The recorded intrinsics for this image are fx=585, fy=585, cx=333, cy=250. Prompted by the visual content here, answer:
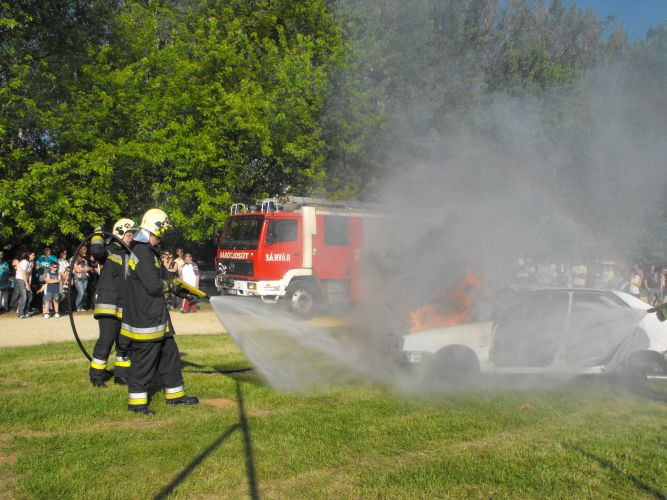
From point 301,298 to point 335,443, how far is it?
9752mm

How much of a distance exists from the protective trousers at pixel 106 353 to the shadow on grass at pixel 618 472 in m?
4.68

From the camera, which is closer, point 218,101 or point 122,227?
point 122,227

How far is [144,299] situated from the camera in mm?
5742

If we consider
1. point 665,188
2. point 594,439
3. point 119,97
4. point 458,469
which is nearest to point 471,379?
point 594,439

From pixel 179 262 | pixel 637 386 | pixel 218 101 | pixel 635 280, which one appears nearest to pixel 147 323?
pixel 637 386

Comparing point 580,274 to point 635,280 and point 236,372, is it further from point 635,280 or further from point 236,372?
point 236,372

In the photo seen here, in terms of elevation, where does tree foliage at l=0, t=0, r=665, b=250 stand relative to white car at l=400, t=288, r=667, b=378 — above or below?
above

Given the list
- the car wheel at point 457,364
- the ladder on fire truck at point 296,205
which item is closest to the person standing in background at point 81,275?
the ladder on fire truck at point 296,205

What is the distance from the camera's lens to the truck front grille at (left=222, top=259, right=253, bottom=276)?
46.5 ft

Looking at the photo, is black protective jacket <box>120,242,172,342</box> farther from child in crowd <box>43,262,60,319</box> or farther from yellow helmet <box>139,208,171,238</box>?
child in crowd <box>43,262,60,319</box>

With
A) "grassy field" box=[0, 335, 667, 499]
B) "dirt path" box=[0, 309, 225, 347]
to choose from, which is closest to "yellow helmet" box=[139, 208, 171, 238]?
"grassy field" box=[0, 335, 667, 499]

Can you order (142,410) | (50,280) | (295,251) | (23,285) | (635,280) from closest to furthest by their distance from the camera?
(142,410), (50,280), (23,285), (295,251), (635,280)

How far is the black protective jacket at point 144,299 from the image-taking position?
5.66 metres

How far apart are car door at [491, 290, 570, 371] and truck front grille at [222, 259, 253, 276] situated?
845 cm
